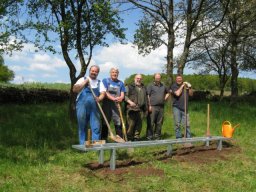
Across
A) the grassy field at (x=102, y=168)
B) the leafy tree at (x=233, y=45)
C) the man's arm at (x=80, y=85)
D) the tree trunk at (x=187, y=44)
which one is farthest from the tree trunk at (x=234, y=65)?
the man's arm at (x=80, y=85)

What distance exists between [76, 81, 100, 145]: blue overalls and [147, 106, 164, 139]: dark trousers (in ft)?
8.15

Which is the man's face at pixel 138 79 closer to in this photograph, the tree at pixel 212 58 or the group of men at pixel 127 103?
the group of men at pixel 127 103

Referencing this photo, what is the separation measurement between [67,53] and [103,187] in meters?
8.05

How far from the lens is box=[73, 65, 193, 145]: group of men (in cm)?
848

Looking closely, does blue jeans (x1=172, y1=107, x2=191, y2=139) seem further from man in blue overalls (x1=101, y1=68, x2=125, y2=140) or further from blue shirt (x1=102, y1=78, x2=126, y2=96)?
blue shirt (x1=102, y1=78, x2=126, y2=96)

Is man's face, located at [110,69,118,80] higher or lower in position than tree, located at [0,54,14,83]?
lower

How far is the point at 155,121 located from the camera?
10844 millimetres

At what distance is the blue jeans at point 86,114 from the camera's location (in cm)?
847

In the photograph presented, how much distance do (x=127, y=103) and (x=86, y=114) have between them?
1.76 meters

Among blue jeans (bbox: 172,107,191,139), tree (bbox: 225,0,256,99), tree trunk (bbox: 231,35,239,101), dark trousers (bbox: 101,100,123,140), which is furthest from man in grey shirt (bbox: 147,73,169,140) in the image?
tree trunk (bbox: 231,35,239,101)

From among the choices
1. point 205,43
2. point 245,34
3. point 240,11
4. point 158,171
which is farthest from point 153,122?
point 205,43

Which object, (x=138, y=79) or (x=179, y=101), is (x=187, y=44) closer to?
(x=179, y=101)

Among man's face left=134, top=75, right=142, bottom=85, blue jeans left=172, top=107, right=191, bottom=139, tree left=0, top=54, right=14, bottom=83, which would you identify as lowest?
blue jeans left=172, top=107, right=191, bottom=139

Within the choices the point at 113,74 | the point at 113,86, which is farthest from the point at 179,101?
the point at 113,74
